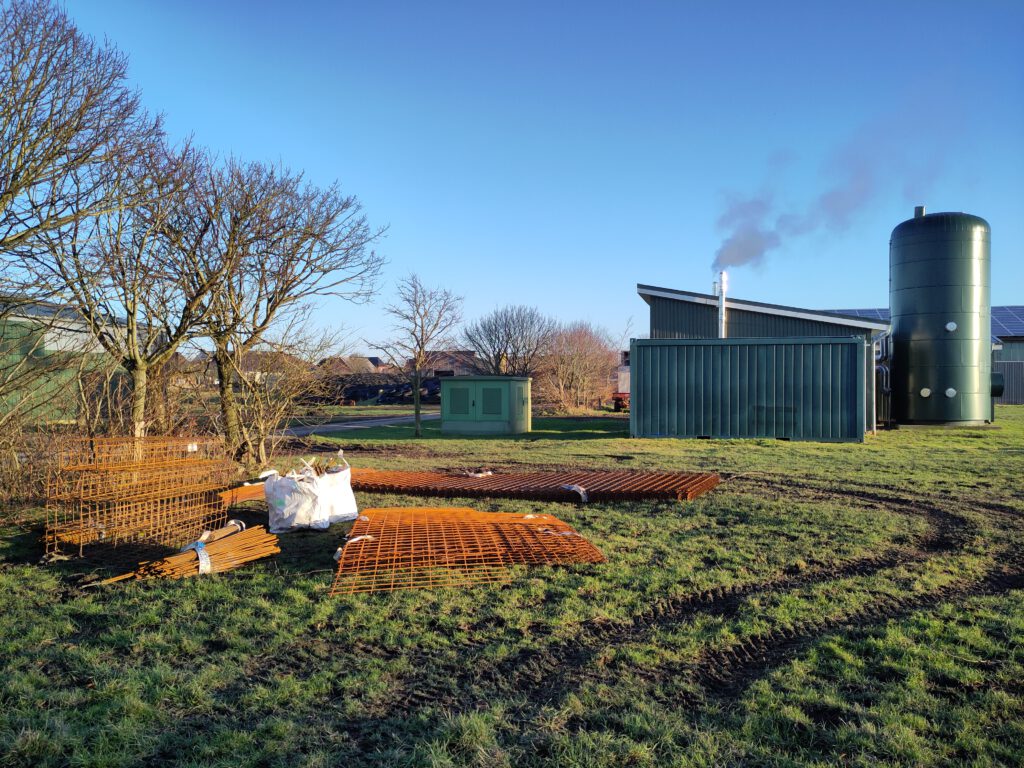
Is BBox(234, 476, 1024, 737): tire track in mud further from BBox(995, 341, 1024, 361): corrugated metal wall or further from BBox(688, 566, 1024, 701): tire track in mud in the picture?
BBox(995, 341, 1024, 361): corrugated metal wall

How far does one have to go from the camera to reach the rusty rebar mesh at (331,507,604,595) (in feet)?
18.9

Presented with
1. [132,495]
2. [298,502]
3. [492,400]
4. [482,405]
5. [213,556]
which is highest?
[492,400]

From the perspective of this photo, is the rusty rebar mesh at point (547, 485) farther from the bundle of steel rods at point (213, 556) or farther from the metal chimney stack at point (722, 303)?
the metal chimney stack at point (722, 303)

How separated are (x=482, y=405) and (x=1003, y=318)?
116ft

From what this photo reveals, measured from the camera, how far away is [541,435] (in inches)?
891

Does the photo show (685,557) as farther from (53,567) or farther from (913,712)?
(53,567)

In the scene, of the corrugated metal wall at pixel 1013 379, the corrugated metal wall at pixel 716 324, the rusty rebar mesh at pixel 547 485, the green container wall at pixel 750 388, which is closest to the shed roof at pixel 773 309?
the corrugated metal wall at pixel 716 324

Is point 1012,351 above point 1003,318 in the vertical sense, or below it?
below

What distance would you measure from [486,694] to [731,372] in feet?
55.9

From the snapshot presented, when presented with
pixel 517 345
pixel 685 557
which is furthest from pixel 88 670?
pixel 517 345

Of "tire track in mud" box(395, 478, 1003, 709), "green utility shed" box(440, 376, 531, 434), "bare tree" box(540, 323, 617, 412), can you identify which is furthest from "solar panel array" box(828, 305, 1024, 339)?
"tire track in mud" box(395, 478, 1003, 709)

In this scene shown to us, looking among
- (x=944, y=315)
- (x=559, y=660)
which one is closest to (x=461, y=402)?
(x=944, y=315)

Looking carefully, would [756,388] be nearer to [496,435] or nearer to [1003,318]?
[496,435]

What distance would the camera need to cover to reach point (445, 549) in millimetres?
6266
